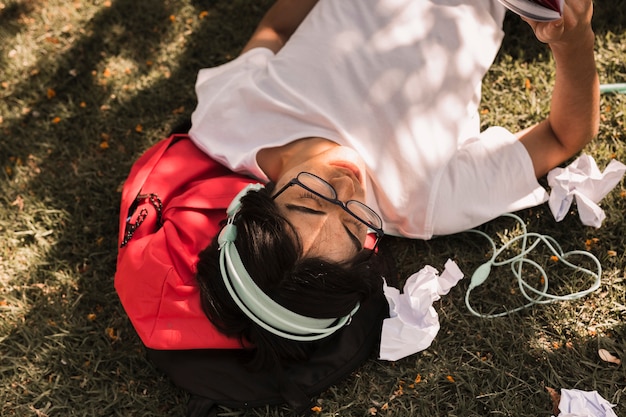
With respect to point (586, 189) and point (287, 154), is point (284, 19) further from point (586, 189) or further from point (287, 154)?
point (586, 189)

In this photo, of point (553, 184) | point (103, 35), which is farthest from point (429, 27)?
point (103, 35)

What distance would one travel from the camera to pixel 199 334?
2596 millimetres

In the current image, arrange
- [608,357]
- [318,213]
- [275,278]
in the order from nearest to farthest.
A: [275,278]
[318,213]
[608,357]

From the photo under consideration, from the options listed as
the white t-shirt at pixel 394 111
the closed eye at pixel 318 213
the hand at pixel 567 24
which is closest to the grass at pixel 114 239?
the white t-shirt at pixel 394 111

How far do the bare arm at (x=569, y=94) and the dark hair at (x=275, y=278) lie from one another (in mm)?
1103

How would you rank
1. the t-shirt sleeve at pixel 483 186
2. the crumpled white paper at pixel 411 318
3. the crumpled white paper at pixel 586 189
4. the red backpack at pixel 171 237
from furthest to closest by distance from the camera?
1. the crumpled white paper at pixel 586 189
2. the t-shirt sleeve at pixel 483 186
3. the crumpled white paper at pixel 411 318
4. the red backpack at pixel 171 237

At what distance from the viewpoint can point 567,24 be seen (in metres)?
2.35

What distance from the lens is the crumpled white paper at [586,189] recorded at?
2.97 metres

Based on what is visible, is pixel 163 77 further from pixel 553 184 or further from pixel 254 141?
pixel 553 184

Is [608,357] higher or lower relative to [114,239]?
lower

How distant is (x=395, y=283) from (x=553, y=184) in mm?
930

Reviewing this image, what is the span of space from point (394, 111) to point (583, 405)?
58.8 inches

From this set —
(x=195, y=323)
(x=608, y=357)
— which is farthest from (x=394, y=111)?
(x=608, y=357)

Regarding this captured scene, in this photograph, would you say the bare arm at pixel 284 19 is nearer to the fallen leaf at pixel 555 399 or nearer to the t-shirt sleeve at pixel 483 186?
the t-shirt sleeve at pixel 483 186
